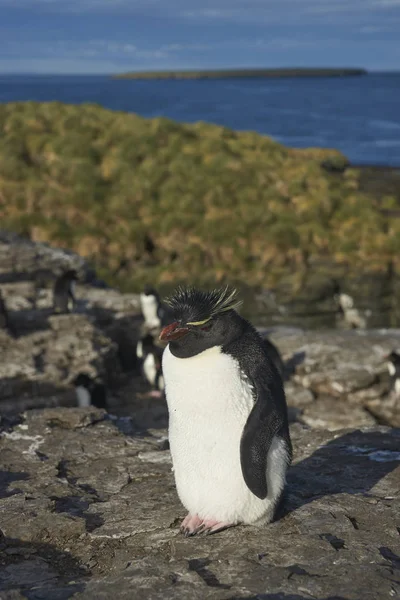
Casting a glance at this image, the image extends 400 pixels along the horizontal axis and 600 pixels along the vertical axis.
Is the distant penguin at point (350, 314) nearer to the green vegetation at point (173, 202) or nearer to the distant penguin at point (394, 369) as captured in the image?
the green vegetation at point (173, 202)

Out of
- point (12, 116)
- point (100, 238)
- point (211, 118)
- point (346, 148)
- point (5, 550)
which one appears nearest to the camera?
point (5, 550)

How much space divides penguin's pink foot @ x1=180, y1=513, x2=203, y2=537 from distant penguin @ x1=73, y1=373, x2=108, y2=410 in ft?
18.9

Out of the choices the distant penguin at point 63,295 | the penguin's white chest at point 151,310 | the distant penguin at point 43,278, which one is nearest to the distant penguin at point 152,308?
the penguin's white chest at point 151,310

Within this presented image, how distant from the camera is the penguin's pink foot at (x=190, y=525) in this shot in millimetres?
4699

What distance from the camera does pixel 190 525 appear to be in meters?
4.76

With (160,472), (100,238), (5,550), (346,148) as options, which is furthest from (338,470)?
(346,148)

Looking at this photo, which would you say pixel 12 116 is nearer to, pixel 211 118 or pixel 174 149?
pixel 174 149

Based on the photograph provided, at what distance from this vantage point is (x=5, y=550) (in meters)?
4.76

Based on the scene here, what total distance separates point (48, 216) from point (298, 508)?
25.3 m

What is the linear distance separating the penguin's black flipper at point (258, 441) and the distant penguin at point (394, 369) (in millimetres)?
7208

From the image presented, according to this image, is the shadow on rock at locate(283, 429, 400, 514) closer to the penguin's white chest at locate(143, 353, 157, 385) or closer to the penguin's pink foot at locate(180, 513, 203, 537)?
the penguin's pink foot at locate(180, 513, 203, 537)

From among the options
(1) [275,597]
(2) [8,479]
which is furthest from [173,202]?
(1) [275,597]

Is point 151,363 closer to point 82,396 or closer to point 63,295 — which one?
point 82,396

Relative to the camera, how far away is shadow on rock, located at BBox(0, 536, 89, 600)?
4.02 m
